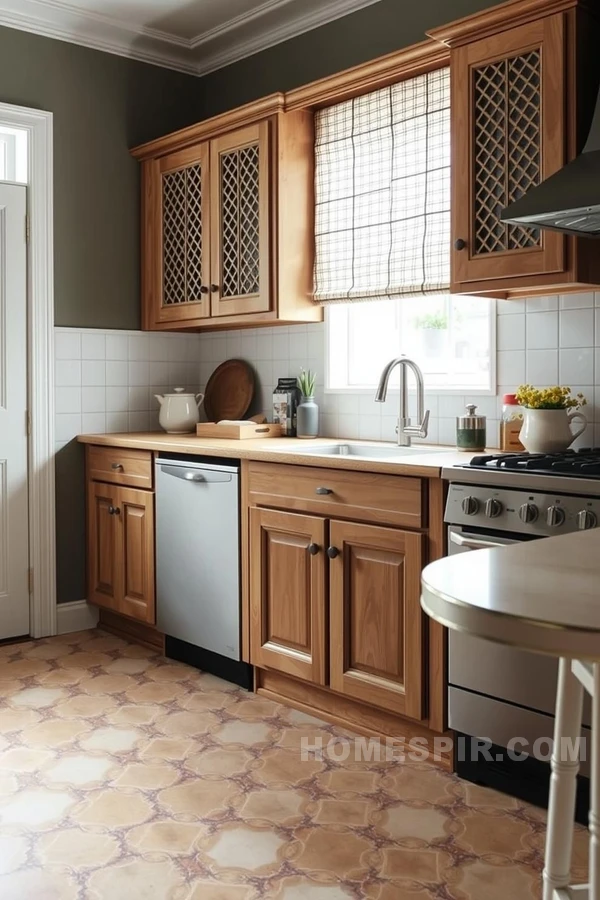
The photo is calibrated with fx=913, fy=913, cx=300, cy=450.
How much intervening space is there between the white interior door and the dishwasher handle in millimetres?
854

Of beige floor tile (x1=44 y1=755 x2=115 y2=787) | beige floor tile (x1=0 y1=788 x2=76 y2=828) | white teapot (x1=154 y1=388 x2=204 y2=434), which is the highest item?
white teapot (x1=154 y1=388 x2=204 y2=434)

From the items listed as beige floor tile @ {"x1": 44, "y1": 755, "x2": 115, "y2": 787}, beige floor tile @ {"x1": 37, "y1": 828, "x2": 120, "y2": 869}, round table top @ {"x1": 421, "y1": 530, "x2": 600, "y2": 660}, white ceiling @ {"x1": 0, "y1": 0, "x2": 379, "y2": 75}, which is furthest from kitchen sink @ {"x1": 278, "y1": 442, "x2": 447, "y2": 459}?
round table top @ {"x1": 421, "y1": 530, "x2": 600, "y2": 660}

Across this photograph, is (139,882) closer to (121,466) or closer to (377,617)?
(377,617)

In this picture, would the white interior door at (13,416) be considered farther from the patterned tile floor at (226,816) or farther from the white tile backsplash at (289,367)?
the patterned tile floor at (226,816)

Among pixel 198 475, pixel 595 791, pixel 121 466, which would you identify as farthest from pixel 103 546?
pixel 595 791

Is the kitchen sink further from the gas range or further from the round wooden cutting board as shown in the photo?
the round wooden cutting board

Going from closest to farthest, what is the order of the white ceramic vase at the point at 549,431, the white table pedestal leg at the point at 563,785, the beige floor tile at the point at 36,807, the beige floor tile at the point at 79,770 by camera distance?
the white table pedestal leg at the point at 563,785 → the beige floor tile at the point at 36,807 → the beige floor tile at the point at 79,770 → the white ceramic vase at the point at 549,431

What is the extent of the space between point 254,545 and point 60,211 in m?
1.94

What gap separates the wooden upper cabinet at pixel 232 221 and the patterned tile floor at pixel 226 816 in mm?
1679

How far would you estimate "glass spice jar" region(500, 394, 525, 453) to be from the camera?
3.06 m

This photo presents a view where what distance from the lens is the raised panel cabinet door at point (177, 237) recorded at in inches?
161

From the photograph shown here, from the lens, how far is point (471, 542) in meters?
2.52

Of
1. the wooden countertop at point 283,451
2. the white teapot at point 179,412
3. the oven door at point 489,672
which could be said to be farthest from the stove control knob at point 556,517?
the white teapot at point 179,412

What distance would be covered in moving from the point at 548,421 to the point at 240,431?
1.48 meters
